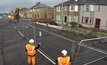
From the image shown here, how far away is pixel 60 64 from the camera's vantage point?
26.1 feet

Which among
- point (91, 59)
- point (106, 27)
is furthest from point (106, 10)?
point (91, 59)

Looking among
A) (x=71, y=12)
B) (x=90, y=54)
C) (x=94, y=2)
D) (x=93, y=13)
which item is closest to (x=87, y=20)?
(x=93, y=13)

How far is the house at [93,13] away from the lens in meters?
35.2

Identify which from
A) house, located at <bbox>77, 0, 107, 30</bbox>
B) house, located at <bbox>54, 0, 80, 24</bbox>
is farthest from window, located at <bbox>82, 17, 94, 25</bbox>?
house, located at <bbox>54, 0, 80, 24</bbox>

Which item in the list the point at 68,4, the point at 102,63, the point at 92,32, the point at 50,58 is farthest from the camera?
the point at 68,4

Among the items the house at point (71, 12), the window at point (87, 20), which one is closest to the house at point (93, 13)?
the window at point (87, 20)

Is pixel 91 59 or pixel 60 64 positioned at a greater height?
pixel 60 64

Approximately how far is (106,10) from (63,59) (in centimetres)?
2914

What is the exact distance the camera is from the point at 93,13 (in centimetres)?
3819

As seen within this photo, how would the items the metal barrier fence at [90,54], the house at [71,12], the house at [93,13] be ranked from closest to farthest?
the metal barrier fence at [90,54], the house at [93,13], the house at [71,12]

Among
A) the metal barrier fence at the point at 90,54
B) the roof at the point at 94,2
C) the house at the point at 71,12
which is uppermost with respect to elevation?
the roof at the point at 94,2

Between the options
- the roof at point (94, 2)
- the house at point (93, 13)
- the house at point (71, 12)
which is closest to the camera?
the house at point (93, 13)

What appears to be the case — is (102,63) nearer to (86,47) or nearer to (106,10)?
(86,47)

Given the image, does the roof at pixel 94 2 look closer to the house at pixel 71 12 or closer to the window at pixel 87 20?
the house at pixel 71 12
